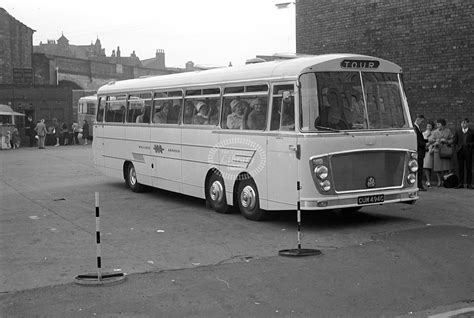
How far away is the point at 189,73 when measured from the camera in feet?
46.3

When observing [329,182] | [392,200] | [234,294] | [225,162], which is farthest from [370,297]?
[225,162]

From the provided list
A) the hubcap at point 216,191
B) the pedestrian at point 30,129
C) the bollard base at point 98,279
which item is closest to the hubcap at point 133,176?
the hubcap at point 216,191

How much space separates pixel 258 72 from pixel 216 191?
2608 millimetres

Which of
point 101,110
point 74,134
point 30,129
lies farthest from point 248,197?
point 30,129

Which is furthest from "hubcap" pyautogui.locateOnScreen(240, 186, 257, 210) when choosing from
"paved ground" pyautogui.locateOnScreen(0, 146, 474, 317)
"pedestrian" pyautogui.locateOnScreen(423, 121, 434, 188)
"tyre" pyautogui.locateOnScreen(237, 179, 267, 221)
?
"pedestrian" pyautogui.locateOnScreen(423, 121, 434, 188)

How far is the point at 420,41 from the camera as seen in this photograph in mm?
17188

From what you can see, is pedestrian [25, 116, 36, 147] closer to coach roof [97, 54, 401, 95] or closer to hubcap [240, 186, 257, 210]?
coach roof [97, 54, 401, 95]

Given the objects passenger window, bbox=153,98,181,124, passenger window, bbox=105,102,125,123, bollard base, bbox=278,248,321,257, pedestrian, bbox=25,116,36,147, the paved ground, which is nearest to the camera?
the paved ground

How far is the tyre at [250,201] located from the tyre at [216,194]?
55cm

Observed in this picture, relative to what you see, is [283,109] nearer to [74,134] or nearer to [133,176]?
[133,176]

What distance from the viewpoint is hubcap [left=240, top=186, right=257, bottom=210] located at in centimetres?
1146

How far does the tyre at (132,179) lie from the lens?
16.3m

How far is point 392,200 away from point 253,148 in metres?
2.61

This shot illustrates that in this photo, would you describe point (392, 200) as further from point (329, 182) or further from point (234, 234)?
point (234, 234)
